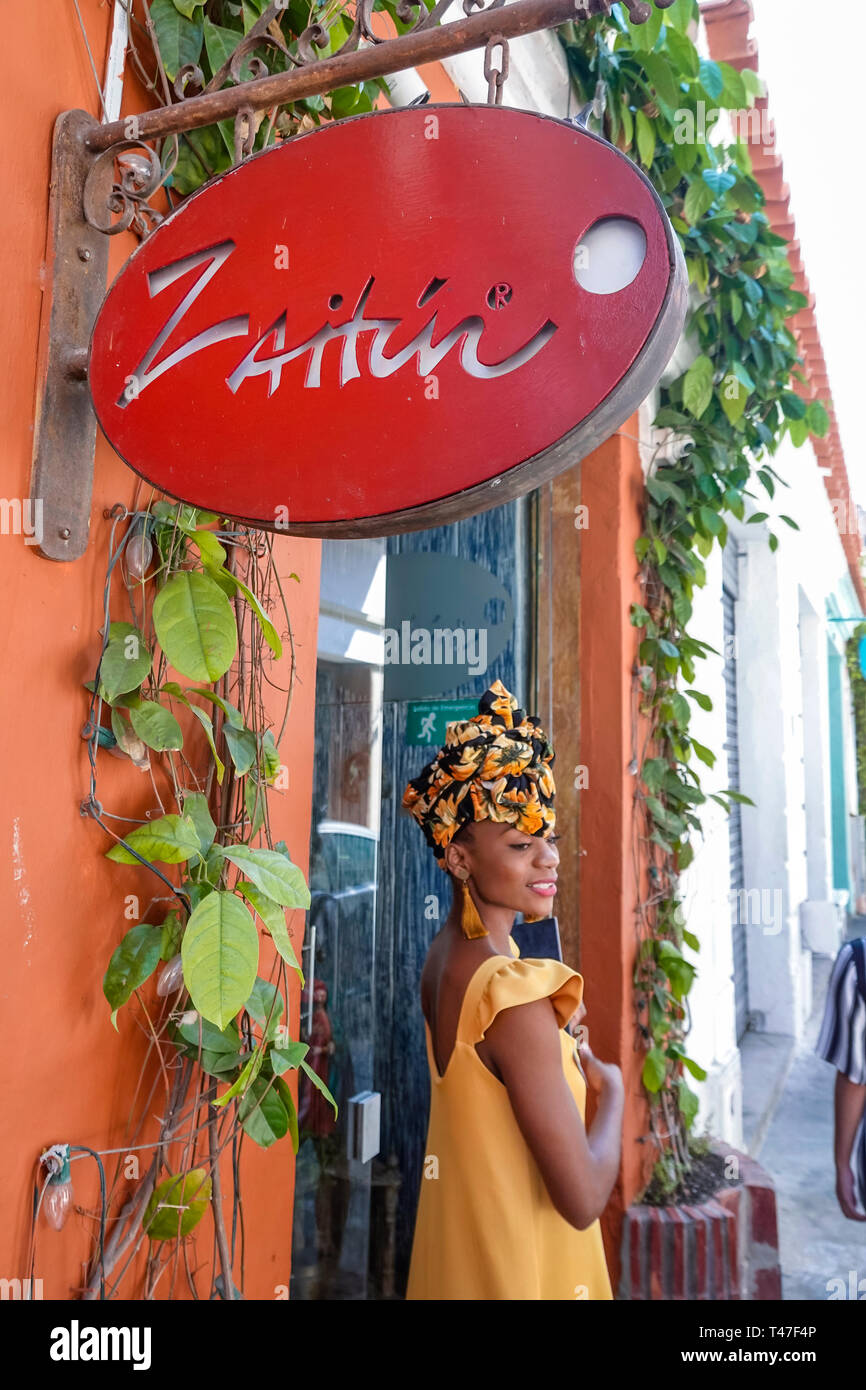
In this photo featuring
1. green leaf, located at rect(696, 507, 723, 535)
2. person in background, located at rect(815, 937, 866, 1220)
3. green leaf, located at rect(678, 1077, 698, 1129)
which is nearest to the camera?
person in background, located at rect(815, 937, 866, 1220)

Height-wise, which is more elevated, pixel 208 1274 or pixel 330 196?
pixel 330 196

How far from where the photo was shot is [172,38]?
1399 mm

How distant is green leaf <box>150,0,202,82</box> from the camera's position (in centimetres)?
140

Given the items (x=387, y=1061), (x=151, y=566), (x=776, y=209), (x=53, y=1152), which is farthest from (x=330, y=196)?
(x=776, y=209)

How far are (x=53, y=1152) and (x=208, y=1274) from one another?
0.46 metres

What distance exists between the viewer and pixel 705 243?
3217 millimetres

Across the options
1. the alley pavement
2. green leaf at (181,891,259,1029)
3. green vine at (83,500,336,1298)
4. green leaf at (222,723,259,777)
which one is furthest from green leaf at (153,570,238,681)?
the alley pavement

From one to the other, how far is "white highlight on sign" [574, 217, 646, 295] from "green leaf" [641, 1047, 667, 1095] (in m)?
2.68

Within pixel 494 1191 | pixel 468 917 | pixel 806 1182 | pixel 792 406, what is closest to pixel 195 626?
pixel 468 917

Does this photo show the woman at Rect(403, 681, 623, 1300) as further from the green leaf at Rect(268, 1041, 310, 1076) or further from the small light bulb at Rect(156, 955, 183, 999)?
the small light bulb at Rect(156, 955, 183, 999)

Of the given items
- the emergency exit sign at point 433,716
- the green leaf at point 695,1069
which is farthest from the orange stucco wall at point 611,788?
the emergency exit sign at point 433,716
